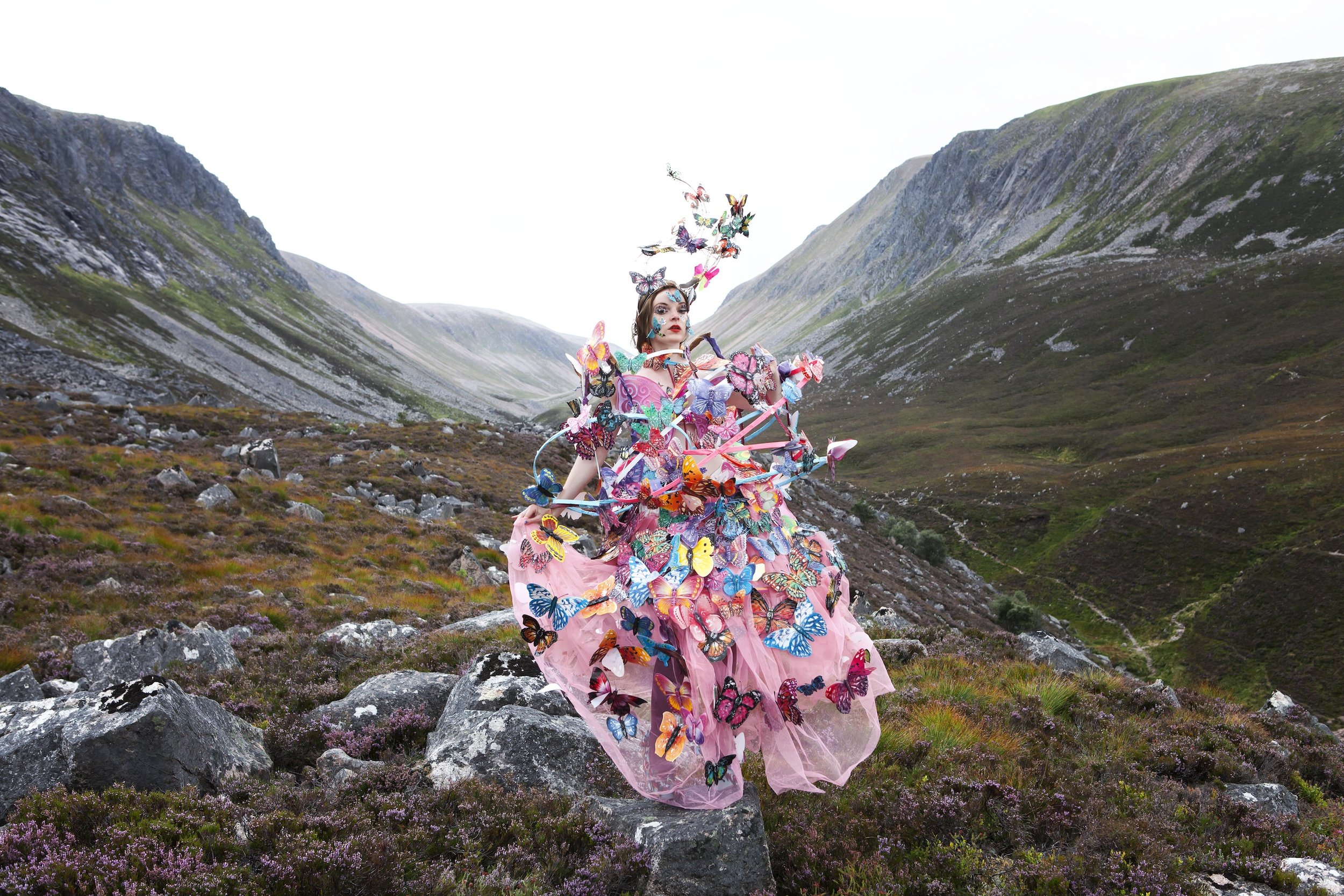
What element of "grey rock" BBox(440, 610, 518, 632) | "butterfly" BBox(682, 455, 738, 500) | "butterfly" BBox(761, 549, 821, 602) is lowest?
"grey rock" BBox(440, 610, 518, 632)

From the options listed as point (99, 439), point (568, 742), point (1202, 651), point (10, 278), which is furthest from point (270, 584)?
point (10, 278)

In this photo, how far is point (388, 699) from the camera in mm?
7035

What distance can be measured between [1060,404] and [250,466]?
9803 centimetres

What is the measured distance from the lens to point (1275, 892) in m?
4.20

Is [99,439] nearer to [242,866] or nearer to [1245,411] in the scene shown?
[242,866]

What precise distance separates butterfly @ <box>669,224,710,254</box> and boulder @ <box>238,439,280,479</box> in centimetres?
2229

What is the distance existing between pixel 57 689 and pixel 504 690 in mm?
5041

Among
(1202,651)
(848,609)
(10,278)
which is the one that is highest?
(10,278)

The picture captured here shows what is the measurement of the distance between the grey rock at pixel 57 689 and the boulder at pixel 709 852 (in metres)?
6.78

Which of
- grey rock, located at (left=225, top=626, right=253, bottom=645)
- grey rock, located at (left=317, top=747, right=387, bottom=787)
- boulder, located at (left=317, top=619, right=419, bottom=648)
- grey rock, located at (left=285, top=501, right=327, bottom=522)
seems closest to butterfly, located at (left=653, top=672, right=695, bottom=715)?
grey rock, located at (left=317, top=747, right=387, bottom=787)

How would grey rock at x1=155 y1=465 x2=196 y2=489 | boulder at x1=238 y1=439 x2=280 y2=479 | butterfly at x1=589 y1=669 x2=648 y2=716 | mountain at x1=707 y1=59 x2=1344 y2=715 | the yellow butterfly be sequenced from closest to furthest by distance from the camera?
the yellow butterfly, butterfly at x1=589 y1=669 x2=648 y2=716, grey rock at x1=155 y1=465 x2=196 y2=489, boulder at x1=238 y1=439 x2=280 y2=479, mountain at x1=707 y1=59 x2=1344 y2=715

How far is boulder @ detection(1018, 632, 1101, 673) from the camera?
32.7 feet

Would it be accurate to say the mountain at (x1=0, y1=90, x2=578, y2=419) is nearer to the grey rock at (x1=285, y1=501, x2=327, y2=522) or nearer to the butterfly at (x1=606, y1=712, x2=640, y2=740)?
the grey rock at (x1=285, y1=501, x2=327, y2=522)

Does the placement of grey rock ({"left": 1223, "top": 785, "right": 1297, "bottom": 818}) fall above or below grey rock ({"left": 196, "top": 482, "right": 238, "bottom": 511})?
below
